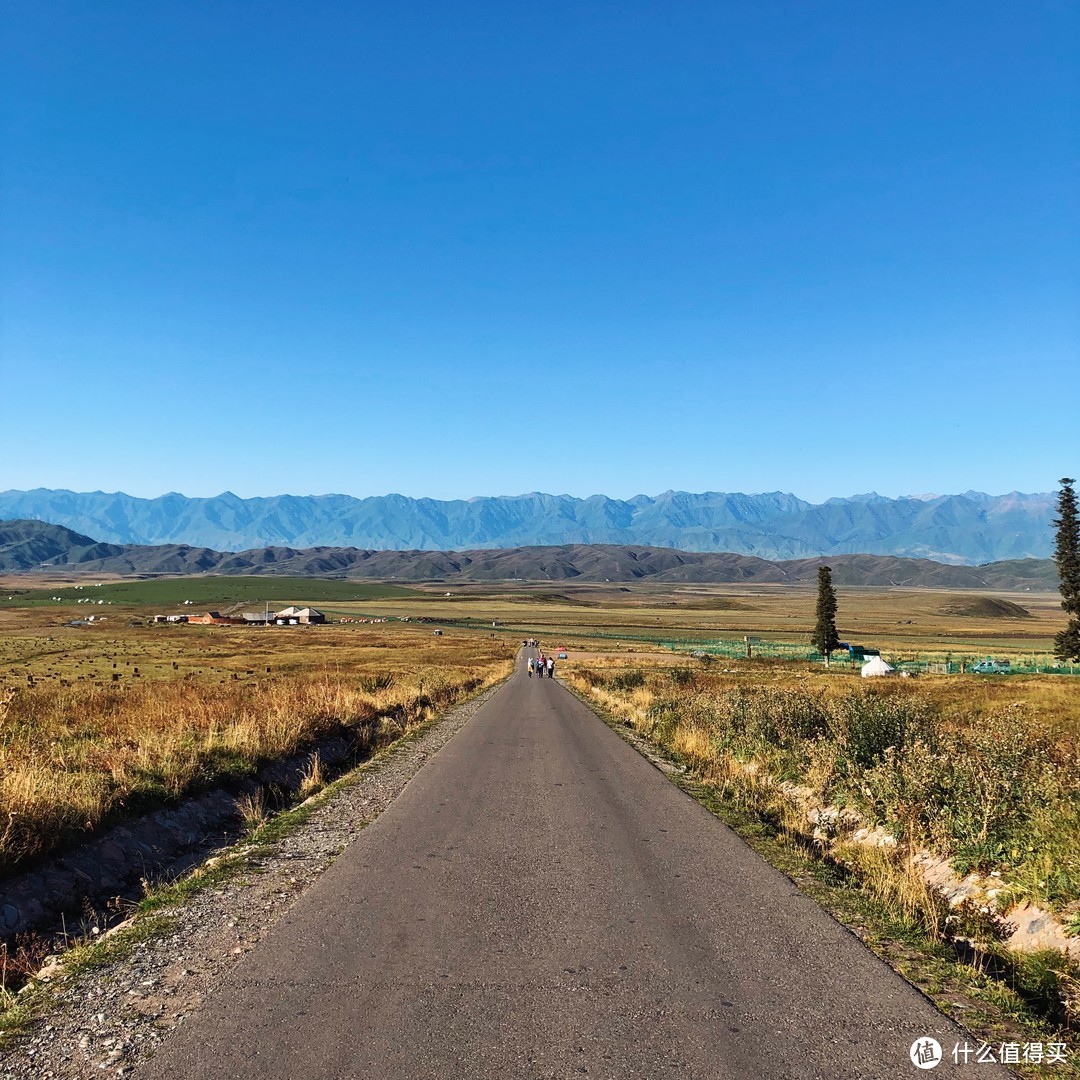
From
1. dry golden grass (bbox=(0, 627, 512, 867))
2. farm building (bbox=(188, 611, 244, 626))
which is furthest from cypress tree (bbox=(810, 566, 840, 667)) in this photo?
farm building (bbox=(188, 611, 244, 626))

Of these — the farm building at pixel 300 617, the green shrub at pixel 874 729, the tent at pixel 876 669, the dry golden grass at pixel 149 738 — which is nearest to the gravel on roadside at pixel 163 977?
the dry golden grass at pixel 149 738

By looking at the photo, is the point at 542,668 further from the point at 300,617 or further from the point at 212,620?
the point at 212,620

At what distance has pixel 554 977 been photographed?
597cm

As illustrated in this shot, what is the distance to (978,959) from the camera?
22.8 ft

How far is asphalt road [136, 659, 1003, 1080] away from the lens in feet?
15.8

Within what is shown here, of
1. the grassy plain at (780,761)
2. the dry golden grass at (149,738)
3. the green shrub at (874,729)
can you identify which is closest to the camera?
the grassy plain at (780,761)

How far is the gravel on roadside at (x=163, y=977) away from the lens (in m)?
4.95

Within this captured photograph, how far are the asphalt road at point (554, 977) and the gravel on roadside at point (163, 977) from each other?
247 millimetres

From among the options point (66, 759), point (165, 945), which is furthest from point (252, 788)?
point (165, 945)

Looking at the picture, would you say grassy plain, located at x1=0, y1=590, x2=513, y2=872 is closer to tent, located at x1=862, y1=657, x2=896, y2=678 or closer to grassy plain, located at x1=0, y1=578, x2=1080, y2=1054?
grassy plain, located at x1=0, y1=578, x2=1080, y2=1054

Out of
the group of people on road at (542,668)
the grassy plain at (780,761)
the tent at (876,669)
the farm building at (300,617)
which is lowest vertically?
the farm building at (300,617)

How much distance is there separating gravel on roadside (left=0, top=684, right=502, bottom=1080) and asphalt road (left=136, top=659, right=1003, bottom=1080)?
0.81 feet

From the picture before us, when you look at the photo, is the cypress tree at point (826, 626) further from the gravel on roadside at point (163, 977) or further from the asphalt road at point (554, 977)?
the gravel on roadside at point (163, 977)

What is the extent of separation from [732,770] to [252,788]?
32.2 ft
